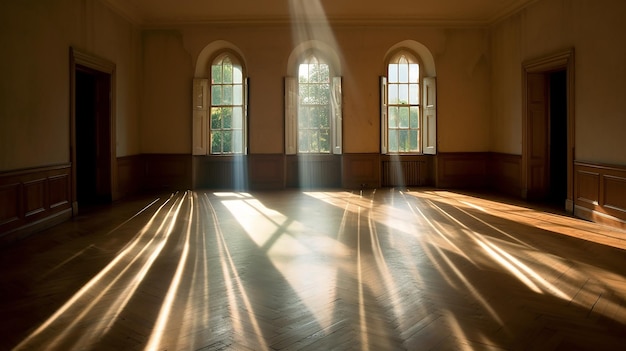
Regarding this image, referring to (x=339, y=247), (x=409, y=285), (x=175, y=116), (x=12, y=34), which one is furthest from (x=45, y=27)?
(x=409, y=285)

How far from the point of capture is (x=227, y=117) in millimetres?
10391

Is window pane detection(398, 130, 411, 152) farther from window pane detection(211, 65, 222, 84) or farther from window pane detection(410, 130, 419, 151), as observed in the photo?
window pane detection(211, 65, 222, 84)

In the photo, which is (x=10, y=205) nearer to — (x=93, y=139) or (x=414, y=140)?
(x=93, y=139)

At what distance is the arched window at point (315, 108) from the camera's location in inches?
409

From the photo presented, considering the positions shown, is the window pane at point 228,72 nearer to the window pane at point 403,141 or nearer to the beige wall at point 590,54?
the window pane at point 403,141

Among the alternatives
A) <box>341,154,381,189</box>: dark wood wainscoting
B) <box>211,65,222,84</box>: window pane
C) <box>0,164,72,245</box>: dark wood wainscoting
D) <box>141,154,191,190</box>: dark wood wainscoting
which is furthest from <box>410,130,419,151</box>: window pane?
<box>0,164,72,245</box>: dark wood wainscoting

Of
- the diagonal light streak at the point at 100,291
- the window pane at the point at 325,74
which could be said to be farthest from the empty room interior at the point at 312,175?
the window pane at the point at 325,74

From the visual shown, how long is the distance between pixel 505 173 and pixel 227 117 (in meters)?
6.28

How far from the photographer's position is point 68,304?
3.15 m

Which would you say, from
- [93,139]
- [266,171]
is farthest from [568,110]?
[93,139]

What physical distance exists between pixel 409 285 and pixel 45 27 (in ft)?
18.6

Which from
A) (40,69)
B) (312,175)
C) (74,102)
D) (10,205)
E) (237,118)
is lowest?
(10,205)

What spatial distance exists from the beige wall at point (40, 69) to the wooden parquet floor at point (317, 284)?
3.73 ft

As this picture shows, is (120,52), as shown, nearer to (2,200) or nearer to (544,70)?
(2,200)
